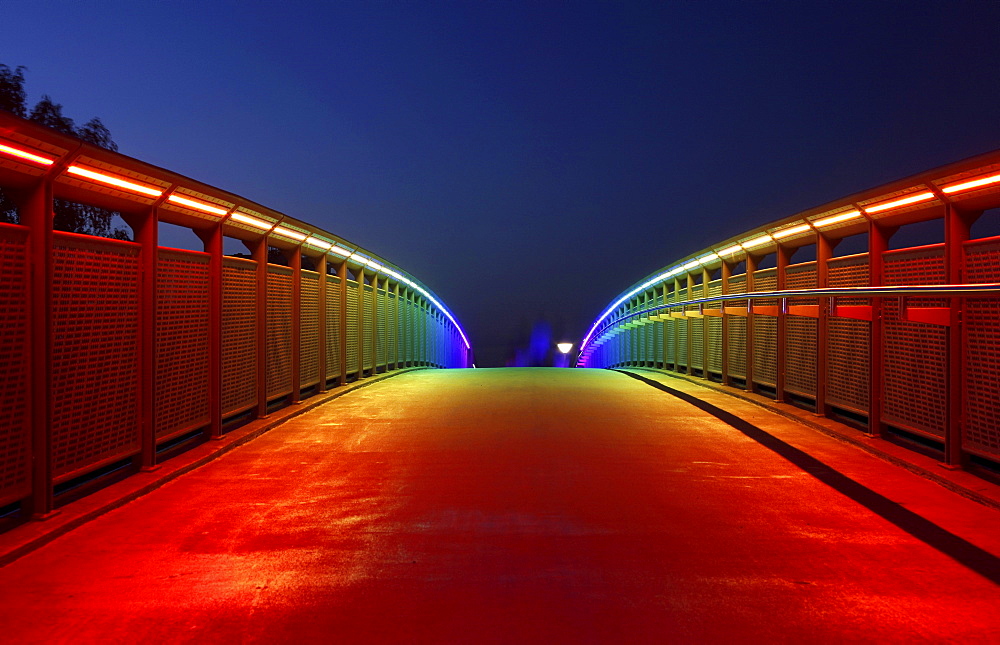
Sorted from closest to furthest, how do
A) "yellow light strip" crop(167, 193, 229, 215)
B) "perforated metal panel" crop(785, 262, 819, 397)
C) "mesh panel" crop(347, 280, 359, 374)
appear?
1. "yellow light strip" crop(167, 193, 229, 215)
2. "perforated metal panel" crop(785, 262, 819, 397)
3. "mesh panel" crop(347, 280, 359, 374)

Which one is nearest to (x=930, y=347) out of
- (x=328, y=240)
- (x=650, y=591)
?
(x=650, y=591)

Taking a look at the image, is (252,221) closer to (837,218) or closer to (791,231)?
(837,218)

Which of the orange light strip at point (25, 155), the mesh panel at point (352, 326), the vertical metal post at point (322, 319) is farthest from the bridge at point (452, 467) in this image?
the mesh panel at point (352, 326)

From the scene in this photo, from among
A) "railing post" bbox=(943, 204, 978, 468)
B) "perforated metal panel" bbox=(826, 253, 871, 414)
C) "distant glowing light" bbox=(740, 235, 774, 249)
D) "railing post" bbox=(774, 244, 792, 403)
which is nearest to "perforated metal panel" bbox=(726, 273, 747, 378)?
"distant glowing light" bbox=(740, 235, 774, 249)

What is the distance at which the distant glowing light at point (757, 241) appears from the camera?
10547 millimetres

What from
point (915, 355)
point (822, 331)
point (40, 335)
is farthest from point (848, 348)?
point (40, 335)

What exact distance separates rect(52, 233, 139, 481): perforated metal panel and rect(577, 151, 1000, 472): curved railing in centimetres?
667

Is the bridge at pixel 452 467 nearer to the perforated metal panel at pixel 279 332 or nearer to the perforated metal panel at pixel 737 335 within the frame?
the perforated metal panel at pixel 279 332

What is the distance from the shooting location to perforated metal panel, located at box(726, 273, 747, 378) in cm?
1200

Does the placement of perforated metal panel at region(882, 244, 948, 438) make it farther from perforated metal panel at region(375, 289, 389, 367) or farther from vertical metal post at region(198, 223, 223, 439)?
perforated metal panel at region(375, 289, 389, 367)

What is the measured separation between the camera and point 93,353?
17.8ft

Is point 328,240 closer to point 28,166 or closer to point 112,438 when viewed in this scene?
point 112,438

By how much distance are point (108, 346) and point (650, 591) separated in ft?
15.3

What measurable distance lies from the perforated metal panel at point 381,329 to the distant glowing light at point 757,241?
7894 millimetres
